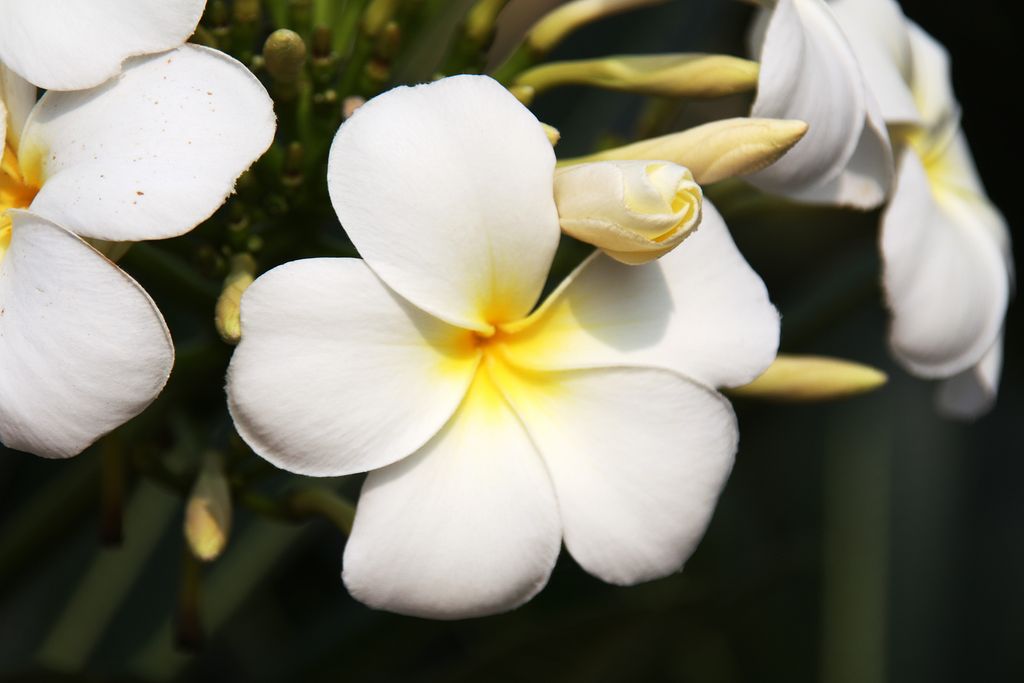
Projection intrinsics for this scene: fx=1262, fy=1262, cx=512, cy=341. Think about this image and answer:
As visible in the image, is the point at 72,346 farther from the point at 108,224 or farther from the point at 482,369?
the point at 482,369

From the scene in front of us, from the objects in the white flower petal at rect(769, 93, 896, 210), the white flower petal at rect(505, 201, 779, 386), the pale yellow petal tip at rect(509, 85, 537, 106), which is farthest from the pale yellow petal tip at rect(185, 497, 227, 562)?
the white flower petal at rect(769, 93, 896, 210)

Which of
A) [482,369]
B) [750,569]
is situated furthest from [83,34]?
[750,569]

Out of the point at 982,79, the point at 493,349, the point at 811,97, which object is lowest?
the point at 982,79

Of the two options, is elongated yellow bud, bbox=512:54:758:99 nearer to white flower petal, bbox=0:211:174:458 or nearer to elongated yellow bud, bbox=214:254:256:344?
elongated yellow bud, bbox=214:254:256:344

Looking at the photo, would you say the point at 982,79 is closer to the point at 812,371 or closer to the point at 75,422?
the point at 812,371

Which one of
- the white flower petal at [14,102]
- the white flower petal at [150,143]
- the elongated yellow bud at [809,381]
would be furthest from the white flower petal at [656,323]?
the white flower petal at [14,102]

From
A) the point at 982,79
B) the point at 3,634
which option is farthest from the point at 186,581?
the point at 982,79

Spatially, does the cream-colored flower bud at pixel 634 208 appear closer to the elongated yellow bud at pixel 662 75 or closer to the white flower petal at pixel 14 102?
the elongated yellow bud at pixel 662 75
